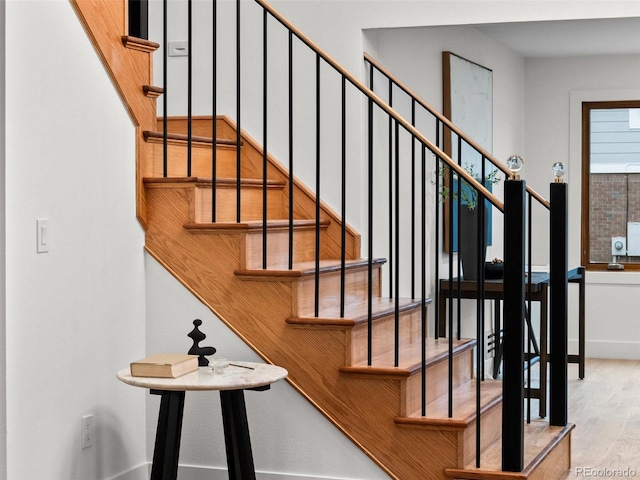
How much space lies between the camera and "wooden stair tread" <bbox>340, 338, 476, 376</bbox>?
11.9ft

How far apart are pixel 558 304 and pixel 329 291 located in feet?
3.34

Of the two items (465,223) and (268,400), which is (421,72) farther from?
(268,400)

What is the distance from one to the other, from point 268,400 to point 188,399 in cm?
36

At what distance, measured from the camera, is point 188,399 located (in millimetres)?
3957

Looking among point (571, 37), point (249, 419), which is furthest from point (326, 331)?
point (571, 37)

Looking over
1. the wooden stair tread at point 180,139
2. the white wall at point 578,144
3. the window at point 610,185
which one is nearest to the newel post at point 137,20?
the wooden stair tread at point 180,139

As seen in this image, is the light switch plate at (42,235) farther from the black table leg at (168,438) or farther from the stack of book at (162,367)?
the black table leg at (168,438)

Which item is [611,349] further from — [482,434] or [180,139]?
[180,139]

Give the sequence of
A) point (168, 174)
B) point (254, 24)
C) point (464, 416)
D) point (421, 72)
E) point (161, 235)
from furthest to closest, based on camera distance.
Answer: point (421, 72) < point (254, 24) < point (168, 174) < point (161, 235) < point (464, 416)

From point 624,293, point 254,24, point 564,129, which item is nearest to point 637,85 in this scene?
point 564,129

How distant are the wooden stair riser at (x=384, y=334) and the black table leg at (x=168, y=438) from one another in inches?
27.8

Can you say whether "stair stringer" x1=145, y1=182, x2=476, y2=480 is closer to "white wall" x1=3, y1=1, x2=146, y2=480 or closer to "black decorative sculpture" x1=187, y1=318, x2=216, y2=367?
"white wall" x1=3, y1=1, x2=146, y2=480

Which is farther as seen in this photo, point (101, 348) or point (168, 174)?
point (168, 174)

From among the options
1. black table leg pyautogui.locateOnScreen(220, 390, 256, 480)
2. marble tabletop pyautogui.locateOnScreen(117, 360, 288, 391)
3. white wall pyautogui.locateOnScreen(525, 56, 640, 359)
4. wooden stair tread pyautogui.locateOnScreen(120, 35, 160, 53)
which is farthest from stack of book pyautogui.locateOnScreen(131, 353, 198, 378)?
white wall pyautogui.locateOnScreen(525, 56, 640, 359)
